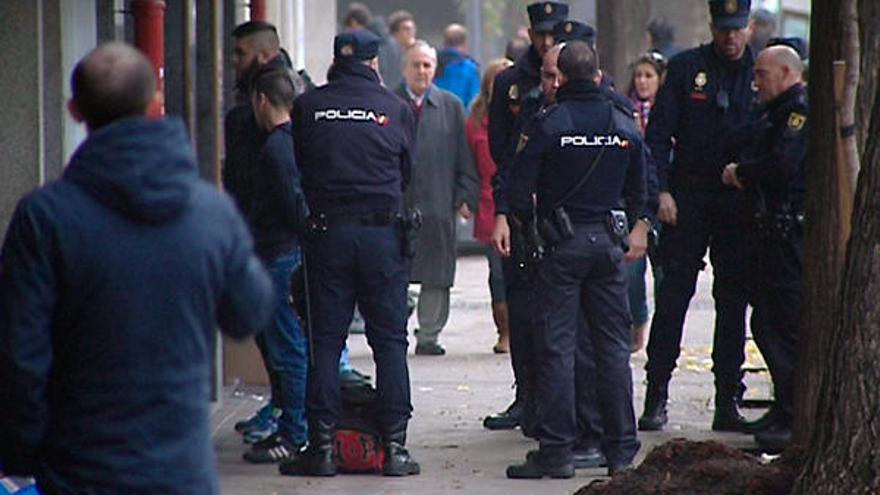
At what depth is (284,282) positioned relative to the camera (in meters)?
9.73

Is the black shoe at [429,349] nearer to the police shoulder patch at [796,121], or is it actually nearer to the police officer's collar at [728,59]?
the police officer's collar at [728,59]

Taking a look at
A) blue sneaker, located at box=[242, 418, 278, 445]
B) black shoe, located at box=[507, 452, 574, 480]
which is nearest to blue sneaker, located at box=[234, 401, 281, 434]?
blue sneaker, located at box=[242, 418, 278, 445]

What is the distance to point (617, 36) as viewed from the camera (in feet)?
60.8

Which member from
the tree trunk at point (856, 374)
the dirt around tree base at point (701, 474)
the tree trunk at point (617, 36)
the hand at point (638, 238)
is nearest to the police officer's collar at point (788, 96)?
the hand at point (638, 238)

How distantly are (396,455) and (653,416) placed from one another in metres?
1.89

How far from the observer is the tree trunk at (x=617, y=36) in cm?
1845

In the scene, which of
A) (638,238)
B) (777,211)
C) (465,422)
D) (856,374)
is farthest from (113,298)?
(465,422)

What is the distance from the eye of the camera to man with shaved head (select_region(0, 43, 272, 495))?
455 cm

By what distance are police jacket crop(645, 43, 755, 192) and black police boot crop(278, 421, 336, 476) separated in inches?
87.4

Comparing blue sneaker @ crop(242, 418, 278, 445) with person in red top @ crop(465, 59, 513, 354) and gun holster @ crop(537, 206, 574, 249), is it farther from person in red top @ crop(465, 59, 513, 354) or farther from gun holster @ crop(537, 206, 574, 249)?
person in red top @ crop(465, 59, 513, 354)

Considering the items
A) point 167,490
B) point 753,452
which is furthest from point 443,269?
point 167,490

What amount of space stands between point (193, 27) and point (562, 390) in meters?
3.07

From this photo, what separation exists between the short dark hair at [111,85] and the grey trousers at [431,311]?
9.19 metres

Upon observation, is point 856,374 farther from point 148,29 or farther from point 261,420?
point 261,420
